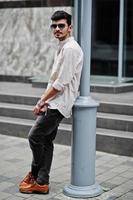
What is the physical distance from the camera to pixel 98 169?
615 centimetres

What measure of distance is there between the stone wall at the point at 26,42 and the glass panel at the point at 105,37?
40.0 inches

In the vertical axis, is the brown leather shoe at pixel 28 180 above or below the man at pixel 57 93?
below

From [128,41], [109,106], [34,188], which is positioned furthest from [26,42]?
[34,188]

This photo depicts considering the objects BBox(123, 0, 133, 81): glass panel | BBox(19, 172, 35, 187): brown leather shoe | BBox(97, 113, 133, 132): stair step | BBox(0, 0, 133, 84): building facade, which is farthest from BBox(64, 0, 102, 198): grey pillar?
BBox(123, 0, 133, 81): glass panel

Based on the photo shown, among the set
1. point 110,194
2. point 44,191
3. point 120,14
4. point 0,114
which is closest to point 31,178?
point 44,191

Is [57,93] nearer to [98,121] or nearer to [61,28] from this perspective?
[61,28]

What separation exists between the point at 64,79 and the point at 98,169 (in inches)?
71.9

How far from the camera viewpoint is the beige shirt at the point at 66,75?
4.76 m

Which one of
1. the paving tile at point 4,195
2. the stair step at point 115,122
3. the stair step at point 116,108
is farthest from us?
the stair step at point 116,108

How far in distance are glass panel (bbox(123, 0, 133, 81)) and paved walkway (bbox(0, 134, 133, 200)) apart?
172 inches

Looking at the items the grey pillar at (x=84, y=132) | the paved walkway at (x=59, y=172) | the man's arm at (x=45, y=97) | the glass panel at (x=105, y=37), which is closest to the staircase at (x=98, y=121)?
the paved walkway at (x=59, y=172)

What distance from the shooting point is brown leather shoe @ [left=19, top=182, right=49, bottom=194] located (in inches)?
205

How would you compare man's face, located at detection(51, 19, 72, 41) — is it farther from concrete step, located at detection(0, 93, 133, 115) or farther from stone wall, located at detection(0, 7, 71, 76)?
stone wall, located at detection(0, 7, 71, 76)

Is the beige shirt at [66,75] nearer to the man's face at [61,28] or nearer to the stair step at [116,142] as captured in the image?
the man's face at [61,28]
